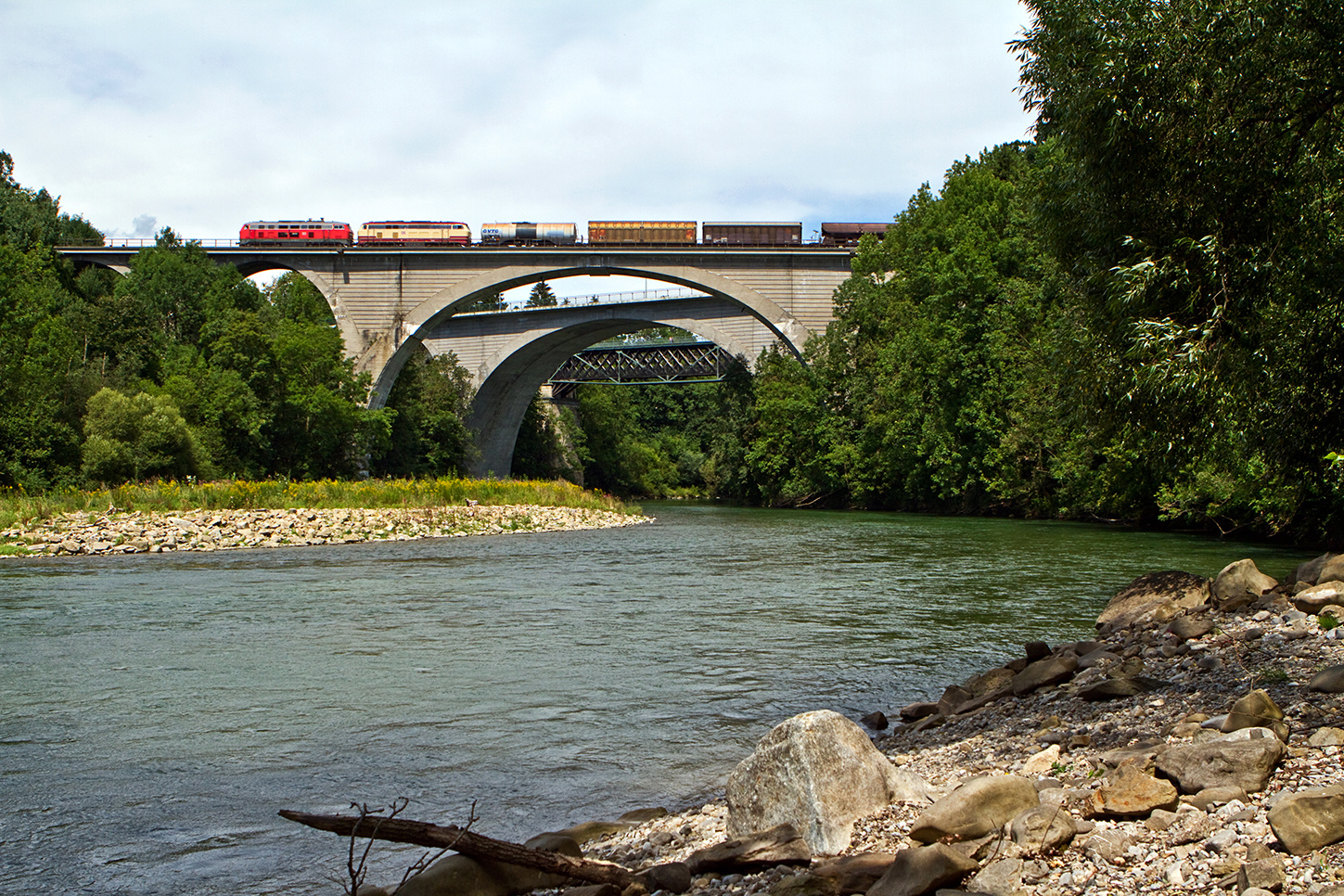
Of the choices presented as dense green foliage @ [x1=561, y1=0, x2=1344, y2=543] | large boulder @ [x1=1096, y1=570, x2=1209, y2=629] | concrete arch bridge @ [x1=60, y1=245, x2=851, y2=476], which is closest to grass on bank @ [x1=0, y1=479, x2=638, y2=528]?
concrete arch bridge @ [x1=60, y1=245, x2=851, y2=476]

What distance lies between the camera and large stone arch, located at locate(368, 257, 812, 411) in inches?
2002

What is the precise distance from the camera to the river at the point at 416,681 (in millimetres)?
5895

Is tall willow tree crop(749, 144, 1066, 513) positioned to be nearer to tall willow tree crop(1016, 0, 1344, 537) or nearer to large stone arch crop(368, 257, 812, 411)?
large stone arch crop(368, 257, 812, 411)

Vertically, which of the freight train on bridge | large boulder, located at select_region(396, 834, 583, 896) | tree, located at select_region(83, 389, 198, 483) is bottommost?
large boulder, located at select_region(396, 834, 583, 896)

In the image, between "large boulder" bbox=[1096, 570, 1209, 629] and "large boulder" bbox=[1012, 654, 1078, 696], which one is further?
"large boulder" bbox=[1096, 570, 1209, 629]

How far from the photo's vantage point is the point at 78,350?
131ft

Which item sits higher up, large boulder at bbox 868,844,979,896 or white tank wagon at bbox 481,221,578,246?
white tank wagon at bbox 481,221,578,246

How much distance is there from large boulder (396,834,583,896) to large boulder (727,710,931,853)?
3.56 ft

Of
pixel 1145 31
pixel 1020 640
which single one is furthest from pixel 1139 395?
pixel 1145 31

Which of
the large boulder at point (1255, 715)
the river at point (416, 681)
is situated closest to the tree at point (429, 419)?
the river at point (416, 681)

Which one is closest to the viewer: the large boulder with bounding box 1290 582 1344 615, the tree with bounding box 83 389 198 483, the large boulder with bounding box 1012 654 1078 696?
the large boulder with bounding box 1012 654 1078 696

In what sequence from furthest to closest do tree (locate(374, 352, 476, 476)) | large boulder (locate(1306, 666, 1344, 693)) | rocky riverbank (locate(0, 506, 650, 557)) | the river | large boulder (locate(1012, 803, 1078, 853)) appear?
tree (locate(374, 352, 476, 476)), rocky riverbank (locate(0, 506, 650, 557)), large boulder (locate(1306, 666, 1344, 693)), the river, large boulder (locate(1012, 803, 1078, 853))

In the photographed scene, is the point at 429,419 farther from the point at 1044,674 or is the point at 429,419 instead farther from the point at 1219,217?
the point at 1044,674

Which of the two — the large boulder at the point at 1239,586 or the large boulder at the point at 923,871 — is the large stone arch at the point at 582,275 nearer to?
the large boulder at the point at 1239,586
